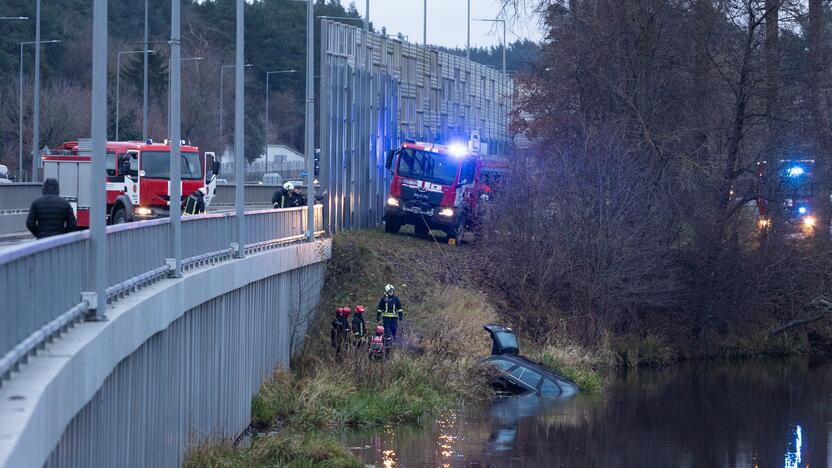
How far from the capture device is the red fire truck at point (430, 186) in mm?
42625

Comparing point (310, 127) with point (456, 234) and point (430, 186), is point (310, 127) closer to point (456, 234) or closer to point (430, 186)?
point (430, 186)

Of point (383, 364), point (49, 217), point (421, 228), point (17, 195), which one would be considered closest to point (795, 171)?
point (421, 228)

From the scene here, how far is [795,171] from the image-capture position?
40.2 metres

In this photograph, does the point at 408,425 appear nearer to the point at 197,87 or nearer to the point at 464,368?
the point at 464,368

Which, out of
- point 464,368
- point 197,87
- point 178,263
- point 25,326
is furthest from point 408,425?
point 197,87

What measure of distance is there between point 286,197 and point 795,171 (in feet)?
56.6

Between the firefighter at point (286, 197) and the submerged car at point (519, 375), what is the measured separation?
5.51m

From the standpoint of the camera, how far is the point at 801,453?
25.8 metres

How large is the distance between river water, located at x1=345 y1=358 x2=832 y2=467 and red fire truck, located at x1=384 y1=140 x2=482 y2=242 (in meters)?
9.57

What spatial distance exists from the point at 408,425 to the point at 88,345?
16642 millimetres

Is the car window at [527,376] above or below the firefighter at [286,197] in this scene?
below

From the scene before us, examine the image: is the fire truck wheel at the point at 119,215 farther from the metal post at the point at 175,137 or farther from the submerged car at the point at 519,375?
the metal post at the point at 175,137

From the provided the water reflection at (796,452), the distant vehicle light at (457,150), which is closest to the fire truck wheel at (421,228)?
the distant vehicle light at (457,150)

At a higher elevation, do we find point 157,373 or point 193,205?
point 193,205
